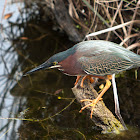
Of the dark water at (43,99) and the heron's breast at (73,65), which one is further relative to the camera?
the dark water at (43,99)

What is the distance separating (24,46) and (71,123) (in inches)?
105

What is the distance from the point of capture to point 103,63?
10.7ft

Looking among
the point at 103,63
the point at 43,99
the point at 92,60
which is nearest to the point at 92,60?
the point at 92,60

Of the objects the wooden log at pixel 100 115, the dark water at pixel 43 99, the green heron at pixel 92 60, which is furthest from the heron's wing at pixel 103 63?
the dark water at pixel 43 99

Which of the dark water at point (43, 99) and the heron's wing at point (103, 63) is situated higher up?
the heron's wing at point (103, 63)

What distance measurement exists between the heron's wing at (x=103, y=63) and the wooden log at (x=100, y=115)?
0.25 meters

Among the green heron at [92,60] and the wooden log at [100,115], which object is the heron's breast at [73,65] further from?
the wooden log at [100,115]

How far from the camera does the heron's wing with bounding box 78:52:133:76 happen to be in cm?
320

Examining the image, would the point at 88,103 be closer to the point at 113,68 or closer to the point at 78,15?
the point at 113,68

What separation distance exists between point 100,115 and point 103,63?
0.66 meters

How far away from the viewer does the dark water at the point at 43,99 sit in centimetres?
343

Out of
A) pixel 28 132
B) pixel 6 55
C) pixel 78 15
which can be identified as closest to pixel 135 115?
pixel 28 132

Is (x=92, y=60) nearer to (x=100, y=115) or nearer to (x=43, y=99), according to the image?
(x=100, y=115)

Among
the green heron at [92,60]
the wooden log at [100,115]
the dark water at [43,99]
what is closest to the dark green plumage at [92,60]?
the green heron at [92,60]
